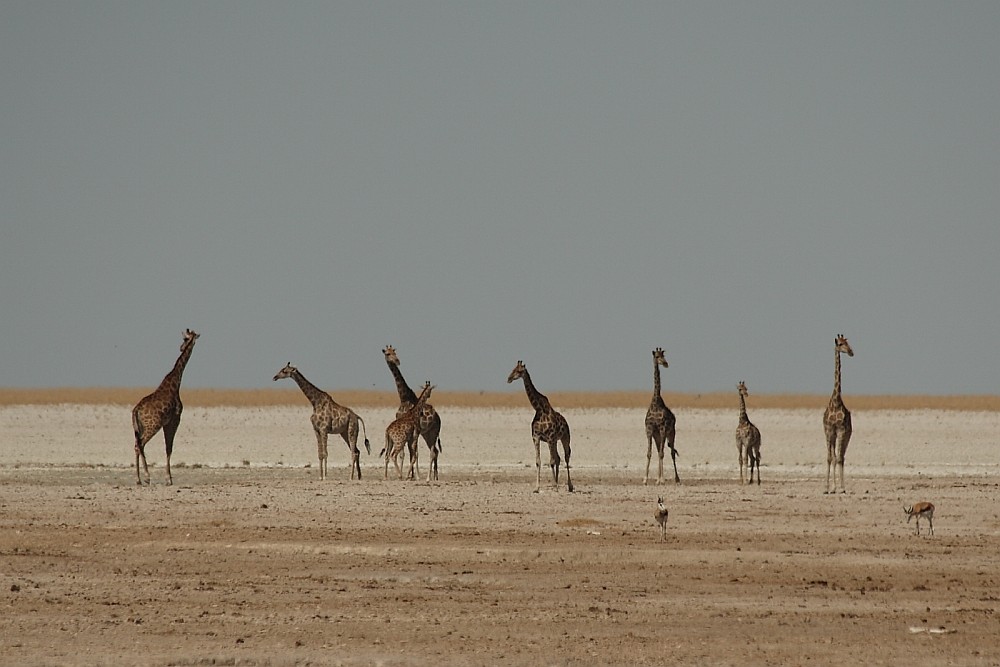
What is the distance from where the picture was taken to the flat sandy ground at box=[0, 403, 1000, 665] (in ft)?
38.7

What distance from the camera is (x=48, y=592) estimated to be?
550 inches

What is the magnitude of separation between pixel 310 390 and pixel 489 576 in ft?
40.1

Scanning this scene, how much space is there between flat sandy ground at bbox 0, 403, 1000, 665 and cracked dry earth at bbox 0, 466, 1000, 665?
0.04 metres

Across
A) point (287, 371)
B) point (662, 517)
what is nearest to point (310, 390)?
point (287, 371)

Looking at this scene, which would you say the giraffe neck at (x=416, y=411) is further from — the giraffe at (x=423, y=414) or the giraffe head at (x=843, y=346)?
the giraffe head at (x=843, y=346)

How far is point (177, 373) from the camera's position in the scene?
2561 cm

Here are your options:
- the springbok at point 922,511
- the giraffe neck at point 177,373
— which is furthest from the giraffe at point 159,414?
the springbok at point 922,511

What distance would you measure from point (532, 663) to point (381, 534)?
7.53 m

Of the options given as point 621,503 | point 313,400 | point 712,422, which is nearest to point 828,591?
point 621,503

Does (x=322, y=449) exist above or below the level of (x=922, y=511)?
above

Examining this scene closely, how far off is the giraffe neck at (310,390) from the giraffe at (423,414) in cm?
129

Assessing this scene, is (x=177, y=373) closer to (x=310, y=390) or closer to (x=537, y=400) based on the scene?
(x=310, y=390)

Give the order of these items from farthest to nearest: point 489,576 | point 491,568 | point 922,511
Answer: point 922,511, point 491,568, point 489,576

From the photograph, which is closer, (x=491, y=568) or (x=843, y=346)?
(x=491, y=568)
